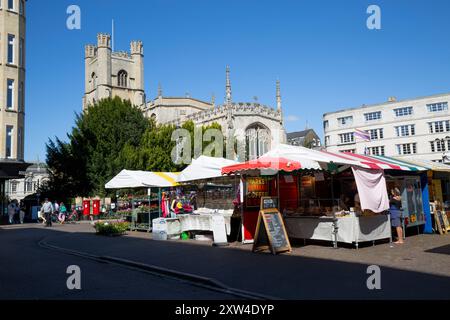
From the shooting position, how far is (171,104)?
73125 mm

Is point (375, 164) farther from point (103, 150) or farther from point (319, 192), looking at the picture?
point (103, 150)

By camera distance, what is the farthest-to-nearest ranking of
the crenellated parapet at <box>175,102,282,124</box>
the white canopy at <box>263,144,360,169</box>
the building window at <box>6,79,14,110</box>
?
the crenellated parapet at <box>175,102,282,124</box> → the building window at <box>6,79,14,110</box> → the white canopy at <box>263,144,360,169</box>

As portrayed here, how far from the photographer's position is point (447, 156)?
87.7 feet

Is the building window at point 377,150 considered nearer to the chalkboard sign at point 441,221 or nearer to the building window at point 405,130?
the building window at point 405,130

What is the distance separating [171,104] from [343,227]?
64596 mm

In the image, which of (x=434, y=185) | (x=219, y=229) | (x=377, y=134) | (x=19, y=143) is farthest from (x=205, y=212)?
(x=377, y=134)

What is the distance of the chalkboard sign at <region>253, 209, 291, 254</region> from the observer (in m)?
10.8

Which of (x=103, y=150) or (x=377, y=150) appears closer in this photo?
(x=103, y=150)

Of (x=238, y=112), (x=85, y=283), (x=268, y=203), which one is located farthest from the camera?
(x=238, y=112)

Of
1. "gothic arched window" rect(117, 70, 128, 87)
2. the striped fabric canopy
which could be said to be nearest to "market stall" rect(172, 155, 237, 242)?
the striped fabric canopy

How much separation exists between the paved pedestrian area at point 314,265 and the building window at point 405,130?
2036 inches

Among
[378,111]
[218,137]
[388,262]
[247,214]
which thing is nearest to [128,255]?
[247,214]

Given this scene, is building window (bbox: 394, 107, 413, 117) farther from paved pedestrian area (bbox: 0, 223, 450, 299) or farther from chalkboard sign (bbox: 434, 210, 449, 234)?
paved pedestrian area (bbox: 0, 223, 450, 299)
